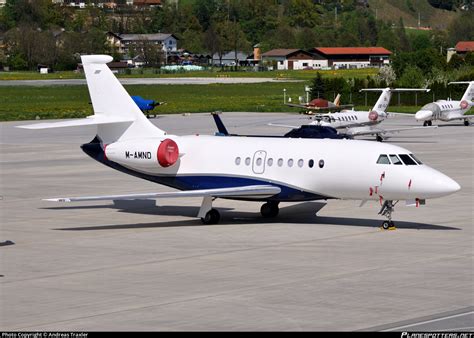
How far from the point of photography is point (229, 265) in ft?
99.9

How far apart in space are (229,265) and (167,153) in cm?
934

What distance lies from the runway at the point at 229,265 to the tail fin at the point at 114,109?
2.92 meters

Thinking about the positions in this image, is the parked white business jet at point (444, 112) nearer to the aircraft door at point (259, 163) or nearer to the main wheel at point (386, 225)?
the aircraft door at point (259, 163)

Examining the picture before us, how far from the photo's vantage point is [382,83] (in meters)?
123

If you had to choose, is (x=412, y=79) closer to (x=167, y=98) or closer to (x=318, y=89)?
(x=318, y=89)

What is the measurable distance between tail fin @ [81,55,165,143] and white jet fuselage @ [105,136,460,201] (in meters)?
0.50

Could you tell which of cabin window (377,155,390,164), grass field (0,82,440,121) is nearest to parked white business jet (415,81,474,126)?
grass field (0,82,440,121)

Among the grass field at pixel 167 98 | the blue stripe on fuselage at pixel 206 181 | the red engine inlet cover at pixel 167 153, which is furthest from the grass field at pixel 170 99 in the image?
the red engine inlet cover at pixel 167 153

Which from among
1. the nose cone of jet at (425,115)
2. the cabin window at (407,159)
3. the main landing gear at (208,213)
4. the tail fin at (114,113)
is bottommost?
the nose cone of jet at (425,115)

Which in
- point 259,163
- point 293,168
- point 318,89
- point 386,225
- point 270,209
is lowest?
point 318,89

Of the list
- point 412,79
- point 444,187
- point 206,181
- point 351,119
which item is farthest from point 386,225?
point 412,79


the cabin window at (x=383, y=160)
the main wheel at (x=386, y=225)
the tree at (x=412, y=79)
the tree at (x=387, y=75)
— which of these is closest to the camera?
the cabin window at (x=383, y=160)

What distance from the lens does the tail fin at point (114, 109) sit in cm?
4012

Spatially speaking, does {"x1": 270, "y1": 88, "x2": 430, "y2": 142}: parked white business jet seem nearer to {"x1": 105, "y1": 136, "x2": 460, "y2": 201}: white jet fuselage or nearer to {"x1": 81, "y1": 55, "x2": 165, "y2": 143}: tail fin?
{"x1": 81, "y1": 55, "x2": 165, "y2": 143}: tail fin
